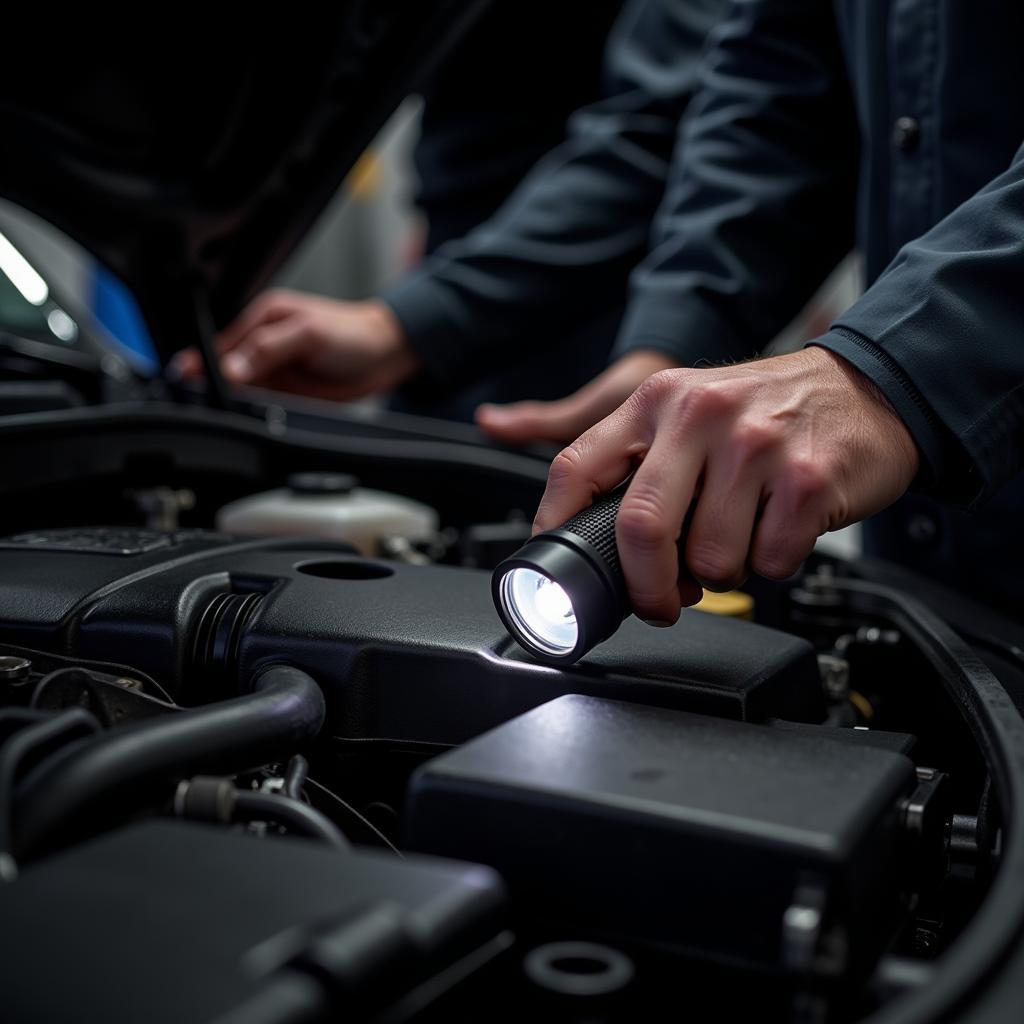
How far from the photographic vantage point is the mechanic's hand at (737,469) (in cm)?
56

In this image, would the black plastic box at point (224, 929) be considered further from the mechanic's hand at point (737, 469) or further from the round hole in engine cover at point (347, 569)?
the round hole in engine cover at point (347, 569)

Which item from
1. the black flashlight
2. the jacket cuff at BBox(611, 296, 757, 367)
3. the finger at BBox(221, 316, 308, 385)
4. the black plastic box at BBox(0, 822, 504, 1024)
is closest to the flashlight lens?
the black flashlight

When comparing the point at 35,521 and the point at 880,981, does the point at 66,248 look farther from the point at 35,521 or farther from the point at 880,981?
the point at 880,981

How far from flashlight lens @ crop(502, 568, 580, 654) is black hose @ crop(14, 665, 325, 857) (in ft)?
0.35

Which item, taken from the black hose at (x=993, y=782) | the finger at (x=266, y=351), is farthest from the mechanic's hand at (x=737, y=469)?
the finger at (x=266, y=351)

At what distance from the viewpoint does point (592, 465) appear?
2.00 feet

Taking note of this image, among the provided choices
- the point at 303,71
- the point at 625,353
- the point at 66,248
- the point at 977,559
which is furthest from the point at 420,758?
the point at 66,248

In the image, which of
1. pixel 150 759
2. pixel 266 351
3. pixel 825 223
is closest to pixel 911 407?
pixel 150 759

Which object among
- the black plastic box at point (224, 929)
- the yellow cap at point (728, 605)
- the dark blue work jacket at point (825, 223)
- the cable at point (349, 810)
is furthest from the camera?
the yellow cap at point (728, 605)

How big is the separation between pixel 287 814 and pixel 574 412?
0.85m

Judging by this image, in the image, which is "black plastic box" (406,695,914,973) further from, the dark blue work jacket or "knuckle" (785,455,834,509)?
the dark blue work jacket

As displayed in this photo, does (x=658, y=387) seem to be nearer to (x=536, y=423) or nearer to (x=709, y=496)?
(x=709, y=496)

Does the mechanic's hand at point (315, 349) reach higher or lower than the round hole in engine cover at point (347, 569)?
higher

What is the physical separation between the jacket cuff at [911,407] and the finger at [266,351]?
103 cm
